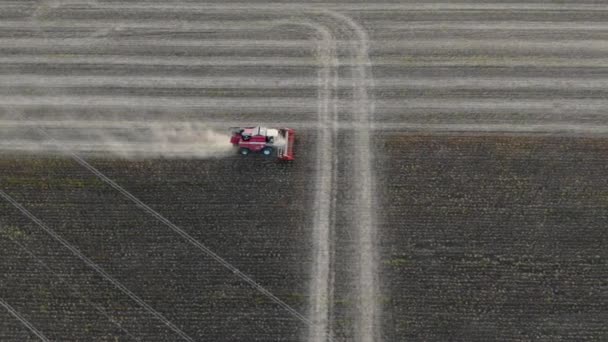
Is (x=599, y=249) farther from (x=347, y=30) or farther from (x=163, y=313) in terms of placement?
(x=163, y=313)

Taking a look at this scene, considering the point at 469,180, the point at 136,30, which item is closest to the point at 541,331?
the point at 469,180

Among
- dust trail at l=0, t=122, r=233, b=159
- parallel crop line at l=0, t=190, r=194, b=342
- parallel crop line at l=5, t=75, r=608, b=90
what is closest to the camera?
parallel crop line at l=0, t=190, r=194, b=342

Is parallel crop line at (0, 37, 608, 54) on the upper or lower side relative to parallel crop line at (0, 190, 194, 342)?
upper

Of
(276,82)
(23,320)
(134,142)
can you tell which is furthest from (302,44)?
(23,320)

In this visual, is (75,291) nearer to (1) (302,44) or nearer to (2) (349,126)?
(2) (349,126)

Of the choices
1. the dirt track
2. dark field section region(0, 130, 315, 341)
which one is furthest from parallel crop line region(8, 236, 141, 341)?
the dirt track

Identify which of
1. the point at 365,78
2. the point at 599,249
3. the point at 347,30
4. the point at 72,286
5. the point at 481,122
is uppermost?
the point at 347,30

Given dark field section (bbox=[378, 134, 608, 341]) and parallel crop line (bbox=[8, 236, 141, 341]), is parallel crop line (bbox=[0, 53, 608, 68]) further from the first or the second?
parallel crop line (bbox=[8, 236, 141, 341])
